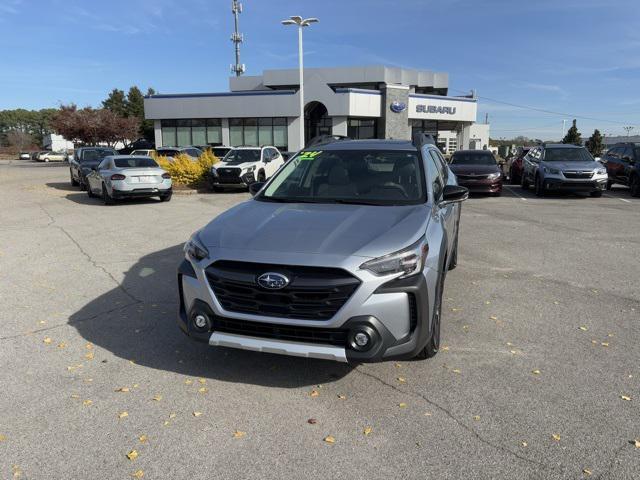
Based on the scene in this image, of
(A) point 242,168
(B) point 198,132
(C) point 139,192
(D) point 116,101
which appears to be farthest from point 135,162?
(D) point 116,101

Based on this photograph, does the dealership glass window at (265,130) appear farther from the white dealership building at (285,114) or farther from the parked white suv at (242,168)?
the parked white suv at (242,168)

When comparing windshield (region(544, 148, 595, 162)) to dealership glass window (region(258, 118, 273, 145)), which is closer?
windshield (region(544, 148, 595, 162))

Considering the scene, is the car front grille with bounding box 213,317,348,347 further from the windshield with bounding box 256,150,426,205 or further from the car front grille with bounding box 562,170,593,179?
the car front grille with bounding box 562,170,593,179

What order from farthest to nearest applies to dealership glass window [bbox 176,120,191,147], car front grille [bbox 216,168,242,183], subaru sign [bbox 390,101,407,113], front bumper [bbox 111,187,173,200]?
dealership glass window [bbox 176,120,191,147] < subaru sign [bbox 390,101,407,113] < car front grille [bbox 216,168,242,183] < front bumper [bbox 111,187,173,200]

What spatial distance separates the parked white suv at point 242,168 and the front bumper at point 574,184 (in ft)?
31.4

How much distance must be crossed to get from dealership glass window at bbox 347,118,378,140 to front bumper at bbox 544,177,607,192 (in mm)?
29065

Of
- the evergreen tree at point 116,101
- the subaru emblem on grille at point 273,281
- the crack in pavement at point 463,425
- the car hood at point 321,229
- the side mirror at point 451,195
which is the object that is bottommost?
the crack in pavement at point 463,425

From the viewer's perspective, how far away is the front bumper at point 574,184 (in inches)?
640

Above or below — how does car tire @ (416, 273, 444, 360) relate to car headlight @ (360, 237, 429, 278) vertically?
below

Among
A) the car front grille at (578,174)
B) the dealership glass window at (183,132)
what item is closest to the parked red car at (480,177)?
the car front grille at (578,174)

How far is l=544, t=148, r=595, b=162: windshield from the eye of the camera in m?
17.4

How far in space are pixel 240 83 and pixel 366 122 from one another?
19.3 metres

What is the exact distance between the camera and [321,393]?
12.1 feet

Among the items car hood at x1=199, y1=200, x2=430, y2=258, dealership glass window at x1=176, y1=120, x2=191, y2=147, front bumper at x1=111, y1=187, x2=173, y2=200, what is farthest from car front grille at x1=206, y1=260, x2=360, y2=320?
dealership glass window at x1=176, y1=120, x2=191, y2=147
